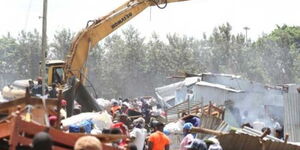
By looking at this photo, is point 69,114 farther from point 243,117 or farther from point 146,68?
point 146,68

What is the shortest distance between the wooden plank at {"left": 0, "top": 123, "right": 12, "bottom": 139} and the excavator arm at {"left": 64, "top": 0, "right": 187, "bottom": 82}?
622 inches

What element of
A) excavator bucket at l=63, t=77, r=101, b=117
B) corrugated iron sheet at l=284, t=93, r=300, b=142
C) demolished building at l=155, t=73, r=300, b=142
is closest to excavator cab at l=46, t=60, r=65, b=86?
excavator bucket at l=63, t=77, r=101, b=117

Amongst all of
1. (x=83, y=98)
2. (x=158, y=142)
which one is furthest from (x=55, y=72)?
(x=158, y=142)

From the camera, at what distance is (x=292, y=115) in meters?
18.3

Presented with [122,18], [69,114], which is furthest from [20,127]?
[122,18]

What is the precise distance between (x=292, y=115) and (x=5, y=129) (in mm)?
13660

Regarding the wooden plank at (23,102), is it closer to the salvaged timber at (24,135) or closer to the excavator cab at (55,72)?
the salvaged timber at (24,135)

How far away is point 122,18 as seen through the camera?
2334 centimetres

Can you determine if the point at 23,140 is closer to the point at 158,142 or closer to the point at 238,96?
the point at 158,142

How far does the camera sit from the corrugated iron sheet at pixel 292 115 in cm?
1822

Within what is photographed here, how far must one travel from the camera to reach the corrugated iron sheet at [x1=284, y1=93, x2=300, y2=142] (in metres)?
18.2

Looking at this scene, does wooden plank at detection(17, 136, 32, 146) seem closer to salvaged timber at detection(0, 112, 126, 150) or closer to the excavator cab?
salvaged timber at detection(0, 112, 126, 150)

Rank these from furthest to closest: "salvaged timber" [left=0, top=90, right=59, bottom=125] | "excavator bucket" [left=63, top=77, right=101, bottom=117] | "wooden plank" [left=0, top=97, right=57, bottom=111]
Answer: "excavator bucket" [left=63, top=77, right=101, bottom=117], "wooden plank" [left=0, top=97, right=57, bottom=111], "salvaged timber" [left=0, top=90, right=59, bottom=125]

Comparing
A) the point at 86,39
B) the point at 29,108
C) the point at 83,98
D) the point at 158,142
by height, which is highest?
the point at 86,39
